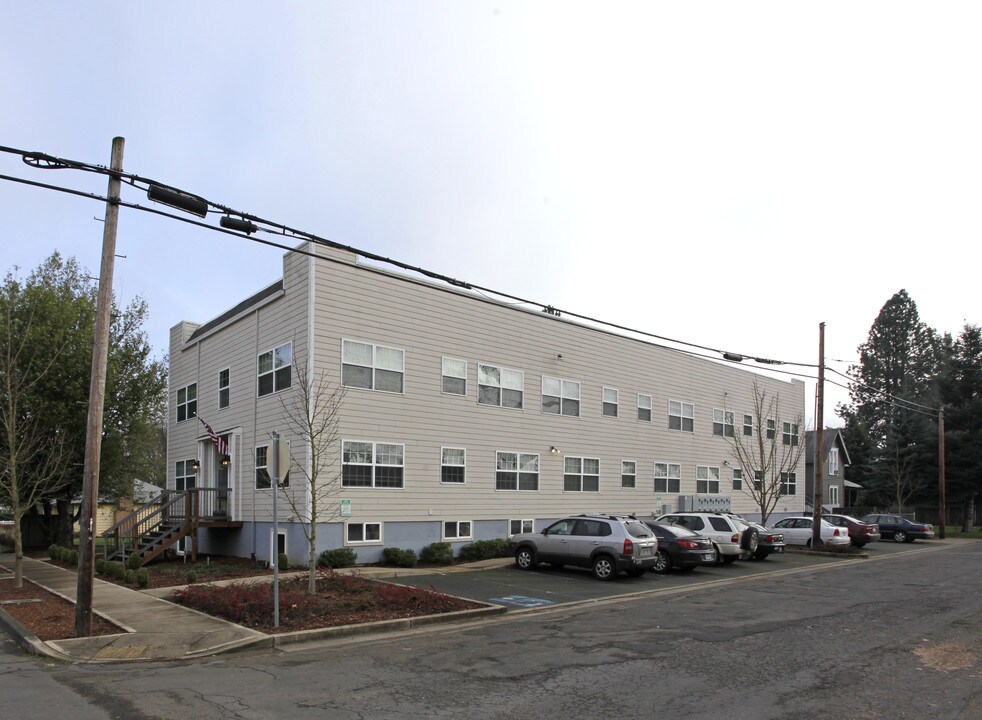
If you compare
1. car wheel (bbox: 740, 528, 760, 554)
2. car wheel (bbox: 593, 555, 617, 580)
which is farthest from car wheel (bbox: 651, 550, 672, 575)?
car wheel (bbox: 740, 528, 760, 554)

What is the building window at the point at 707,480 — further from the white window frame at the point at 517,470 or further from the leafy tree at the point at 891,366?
the leafy tree at the point at 891,366

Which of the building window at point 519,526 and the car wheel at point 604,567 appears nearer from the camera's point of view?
the car wheel at point 604,567

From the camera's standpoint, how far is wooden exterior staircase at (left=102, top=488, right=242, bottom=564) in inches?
832

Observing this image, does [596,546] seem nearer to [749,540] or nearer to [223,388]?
[749,540]

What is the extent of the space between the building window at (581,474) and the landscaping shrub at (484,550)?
4.35 meters

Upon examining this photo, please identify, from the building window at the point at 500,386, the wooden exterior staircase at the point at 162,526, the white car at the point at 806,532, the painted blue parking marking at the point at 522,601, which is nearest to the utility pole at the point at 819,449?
the white car at the point at 806,532

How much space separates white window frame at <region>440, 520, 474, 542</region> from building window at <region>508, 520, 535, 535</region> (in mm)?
1738

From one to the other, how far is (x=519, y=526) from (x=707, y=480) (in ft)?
42.3

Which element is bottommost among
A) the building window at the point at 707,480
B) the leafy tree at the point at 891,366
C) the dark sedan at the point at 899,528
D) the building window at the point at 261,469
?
the dark sedan at the point at 899,528

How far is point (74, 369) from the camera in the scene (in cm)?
2742

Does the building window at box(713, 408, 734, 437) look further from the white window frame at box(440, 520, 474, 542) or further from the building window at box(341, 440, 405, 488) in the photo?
the building window at box(341, 440, 405, 488)

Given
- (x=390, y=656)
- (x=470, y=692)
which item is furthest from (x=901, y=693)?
(x=390, y=656)

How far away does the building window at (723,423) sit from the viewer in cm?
3554

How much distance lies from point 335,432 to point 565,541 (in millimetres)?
6620
